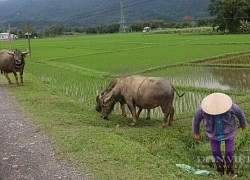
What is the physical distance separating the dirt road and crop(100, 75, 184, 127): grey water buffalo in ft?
6.77

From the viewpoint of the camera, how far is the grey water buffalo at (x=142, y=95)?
772 centimetres

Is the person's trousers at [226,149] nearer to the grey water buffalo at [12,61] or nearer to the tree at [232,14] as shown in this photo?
the grey water buffalo at [12,61]

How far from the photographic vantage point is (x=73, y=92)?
13164 mm

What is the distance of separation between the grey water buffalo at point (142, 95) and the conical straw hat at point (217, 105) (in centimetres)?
273

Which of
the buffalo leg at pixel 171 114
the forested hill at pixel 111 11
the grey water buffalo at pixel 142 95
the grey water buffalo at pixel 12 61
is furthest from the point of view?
the forested hill at pixel 111 11

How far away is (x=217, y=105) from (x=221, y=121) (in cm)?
26

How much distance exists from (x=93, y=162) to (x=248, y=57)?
1804cm

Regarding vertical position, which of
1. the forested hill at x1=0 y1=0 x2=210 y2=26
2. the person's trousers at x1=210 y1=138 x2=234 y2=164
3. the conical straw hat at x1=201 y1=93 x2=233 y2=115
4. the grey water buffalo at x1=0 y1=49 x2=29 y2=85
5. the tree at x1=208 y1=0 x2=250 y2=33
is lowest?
the person's trousers at x1=210 y1=138 x2=234 y2=164

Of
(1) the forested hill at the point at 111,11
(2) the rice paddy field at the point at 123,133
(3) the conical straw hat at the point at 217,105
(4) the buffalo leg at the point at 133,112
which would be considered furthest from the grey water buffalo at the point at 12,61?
(1) the forested hill at the point at 111,11

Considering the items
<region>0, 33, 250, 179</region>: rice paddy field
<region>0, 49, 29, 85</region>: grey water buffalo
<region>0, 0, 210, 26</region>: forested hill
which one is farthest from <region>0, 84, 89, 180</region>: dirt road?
<region>0, 0, 210, 26</region>: forested hill

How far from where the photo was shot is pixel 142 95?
313 inches

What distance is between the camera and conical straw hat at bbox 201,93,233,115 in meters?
4.86

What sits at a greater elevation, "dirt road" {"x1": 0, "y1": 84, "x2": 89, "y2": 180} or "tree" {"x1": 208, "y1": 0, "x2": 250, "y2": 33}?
"tree" {"x1": 208, "y1": 0, "x2": 250, "y2": 33}

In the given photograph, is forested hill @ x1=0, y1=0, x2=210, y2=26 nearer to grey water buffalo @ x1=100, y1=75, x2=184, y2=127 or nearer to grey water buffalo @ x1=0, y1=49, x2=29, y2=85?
grey water buffalo @ x1=0, y1=49, x2=29, y2=85
